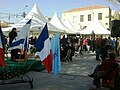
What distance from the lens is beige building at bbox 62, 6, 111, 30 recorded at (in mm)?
63844

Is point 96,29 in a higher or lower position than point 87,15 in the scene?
lower

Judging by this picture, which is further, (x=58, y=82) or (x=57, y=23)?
(x=57, y=23)

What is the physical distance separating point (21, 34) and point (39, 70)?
11.6ft

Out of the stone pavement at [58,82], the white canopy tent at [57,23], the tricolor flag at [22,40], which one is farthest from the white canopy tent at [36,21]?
the tricolor flag at [22,40]

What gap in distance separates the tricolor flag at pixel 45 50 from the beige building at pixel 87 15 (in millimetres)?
55391

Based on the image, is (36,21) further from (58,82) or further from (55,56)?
(55,56)

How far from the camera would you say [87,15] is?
221 feet

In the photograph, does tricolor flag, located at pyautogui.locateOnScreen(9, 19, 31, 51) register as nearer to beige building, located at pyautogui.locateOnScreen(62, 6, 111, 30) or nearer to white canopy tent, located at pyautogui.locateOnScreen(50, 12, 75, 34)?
white canopy tent, located at pyautogui.locateOnScreen(50, 12, 75, 34)

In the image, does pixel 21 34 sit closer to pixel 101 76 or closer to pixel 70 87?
pixel 70 87

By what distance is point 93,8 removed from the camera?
67.1 meters

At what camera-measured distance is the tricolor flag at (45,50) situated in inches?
300

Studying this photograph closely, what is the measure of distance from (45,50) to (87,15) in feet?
198

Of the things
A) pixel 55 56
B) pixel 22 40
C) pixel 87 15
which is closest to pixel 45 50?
pixel 55 56

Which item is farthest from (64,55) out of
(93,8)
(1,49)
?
(93,8)
